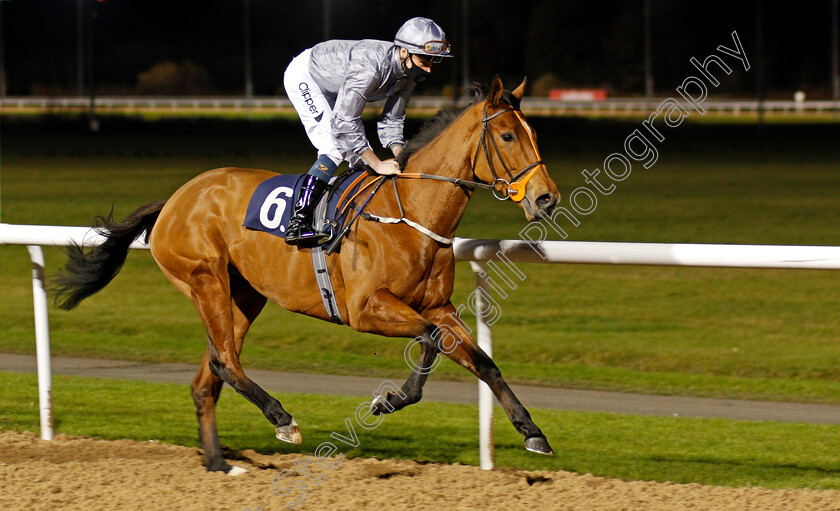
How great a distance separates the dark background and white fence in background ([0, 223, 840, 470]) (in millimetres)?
47231

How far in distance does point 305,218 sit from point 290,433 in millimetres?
840

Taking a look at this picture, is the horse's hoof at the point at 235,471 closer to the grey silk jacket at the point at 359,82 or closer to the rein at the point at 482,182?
the rein at the point at 482,182

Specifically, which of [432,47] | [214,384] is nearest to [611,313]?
[214,384]

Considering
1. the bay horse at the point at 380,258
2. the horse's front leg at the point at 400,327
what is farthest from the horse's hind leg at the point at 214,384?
the horse's front leg at the point at 400,327

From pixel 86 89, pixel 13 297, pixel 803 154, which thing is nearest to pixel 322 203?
pixel 13 297

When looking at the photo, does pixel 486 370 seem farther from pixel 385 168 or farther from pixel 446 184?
pixel 385 168

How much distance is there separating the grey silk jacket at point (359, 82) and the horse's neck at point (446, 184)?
0.28m

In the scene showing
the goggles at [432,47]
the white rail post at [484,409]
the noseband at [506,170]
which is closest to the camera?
the noseband at [506,170]

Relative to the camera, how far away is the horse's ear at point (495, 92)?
13.3 feet

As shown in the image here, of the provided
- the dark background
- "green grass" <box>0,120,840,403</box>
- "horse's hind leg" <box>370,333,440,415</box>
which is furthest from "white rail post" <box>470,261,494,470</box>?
the dark background

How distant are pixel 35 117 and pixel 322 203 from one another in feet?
146

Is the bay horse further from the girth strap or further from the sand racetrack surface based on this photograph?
the sand racetrack surface

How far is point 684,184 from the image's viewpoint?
70.2 feet

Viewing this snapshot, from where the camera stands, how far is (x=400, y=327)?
4145 millimetres
